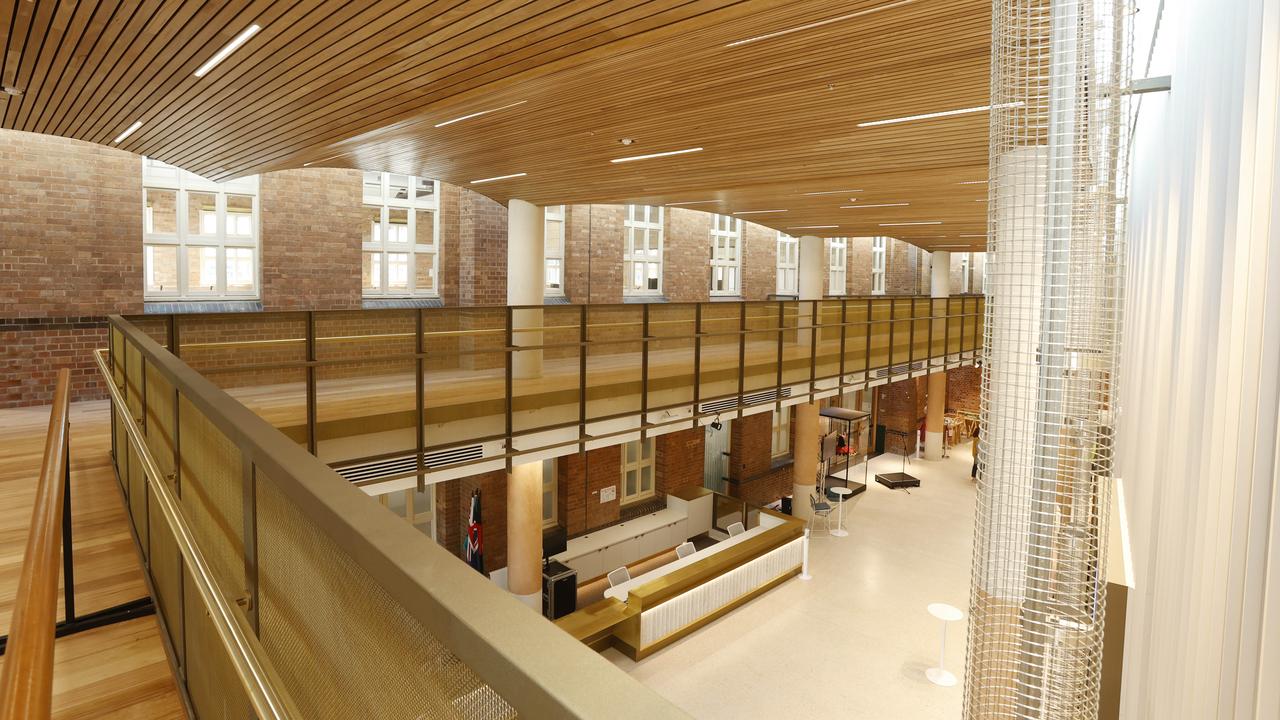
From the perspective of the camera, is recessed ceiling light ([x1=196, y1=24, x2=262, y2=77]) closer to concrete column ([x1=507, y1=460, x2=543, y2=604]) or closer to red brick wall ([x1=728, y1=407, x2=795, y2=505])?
concrete column ([x1=507, y1=460, x2=543, y2=604])

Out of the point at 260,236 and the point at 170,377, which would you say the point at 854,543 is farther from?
the point at 170,377

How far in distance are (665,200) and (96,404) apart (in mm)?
8595

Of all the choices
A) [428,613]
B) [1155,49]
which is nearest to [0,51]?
[428,613]

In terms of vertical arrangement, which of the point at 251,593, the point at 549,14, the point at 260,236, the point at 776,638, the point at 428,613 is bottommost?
the point at 776,638

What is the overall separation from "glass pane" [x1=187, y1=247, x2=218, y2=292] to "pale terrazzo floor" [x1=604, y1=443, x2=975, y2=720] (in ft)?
26.0

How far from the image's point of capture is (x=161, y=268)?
10.2 meters

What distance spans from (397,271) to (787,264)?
1138 cm

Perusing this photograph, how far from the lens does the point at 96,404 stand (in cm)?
914

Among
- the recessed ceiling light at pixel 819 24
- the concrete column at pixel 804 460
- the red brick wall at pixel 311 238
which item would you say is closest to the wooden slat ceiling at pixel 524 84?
the recessed ceiling light at pixel 819 24

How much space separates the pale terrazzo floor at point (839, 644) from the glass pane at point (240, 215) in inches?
324

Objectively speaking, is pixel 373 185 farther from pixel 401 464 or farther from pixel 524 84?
pixel 524 84

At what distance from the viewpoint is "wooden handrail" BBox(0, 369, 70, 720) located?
0.84 metres

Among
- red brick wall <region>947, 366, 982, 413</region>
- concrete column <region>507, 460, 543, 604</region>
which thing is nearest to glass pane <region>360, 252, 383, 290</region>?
concrete column <region>507, 460, 543, 604</region>

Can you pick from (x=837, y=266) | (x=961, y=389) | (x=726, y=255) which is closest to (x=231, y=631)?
(x=726, y=255)
